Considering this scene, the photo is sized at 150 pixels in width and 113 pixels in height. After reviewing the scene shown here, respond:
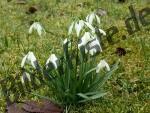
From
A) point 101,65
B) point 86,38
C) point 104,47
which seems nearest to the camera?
point 86,38

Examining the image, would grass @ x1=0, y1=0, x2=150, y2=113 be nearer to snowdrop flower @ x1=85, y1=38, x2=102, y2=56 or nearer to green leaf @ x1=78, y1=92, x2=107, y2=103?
green leaf @ x1=78, y1=92, x2=107, y2=103

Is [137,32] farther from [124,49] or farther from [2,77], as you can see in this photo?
[2,77]

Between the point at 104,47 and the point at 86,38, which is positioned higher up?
the point at 86,38

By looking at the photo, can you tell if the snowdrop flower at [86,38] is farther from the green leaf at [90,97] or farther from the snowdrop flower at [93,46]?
the green leaf at [90,97]

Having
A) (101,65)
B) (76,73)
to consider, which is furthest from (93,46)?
(76,73)

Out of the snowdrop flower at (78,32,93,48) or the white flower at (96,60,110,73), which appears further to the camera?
the white flower at (96,60,110,73)

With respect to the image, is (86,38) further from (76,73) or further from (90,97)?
(90,97)

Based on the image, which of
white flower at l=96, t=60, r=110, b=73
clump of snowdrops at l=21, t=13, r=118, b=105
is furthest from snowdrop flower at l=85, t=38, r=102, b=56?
white flower at l=96, t=60, r=110, b=73

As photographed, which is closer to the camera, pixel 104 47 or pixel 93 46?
pixel 93 46

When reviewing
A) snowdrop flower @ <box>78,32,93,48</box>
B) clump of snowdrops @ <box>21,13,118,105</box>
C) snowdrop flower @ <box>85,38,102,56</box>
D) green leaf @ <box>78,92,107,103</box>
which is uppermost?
snowdrop flower @ <box>78,32,93,48</box>

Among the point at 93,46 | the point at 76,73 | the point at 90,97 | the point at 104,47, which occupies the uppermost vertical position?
the point at 93,46
